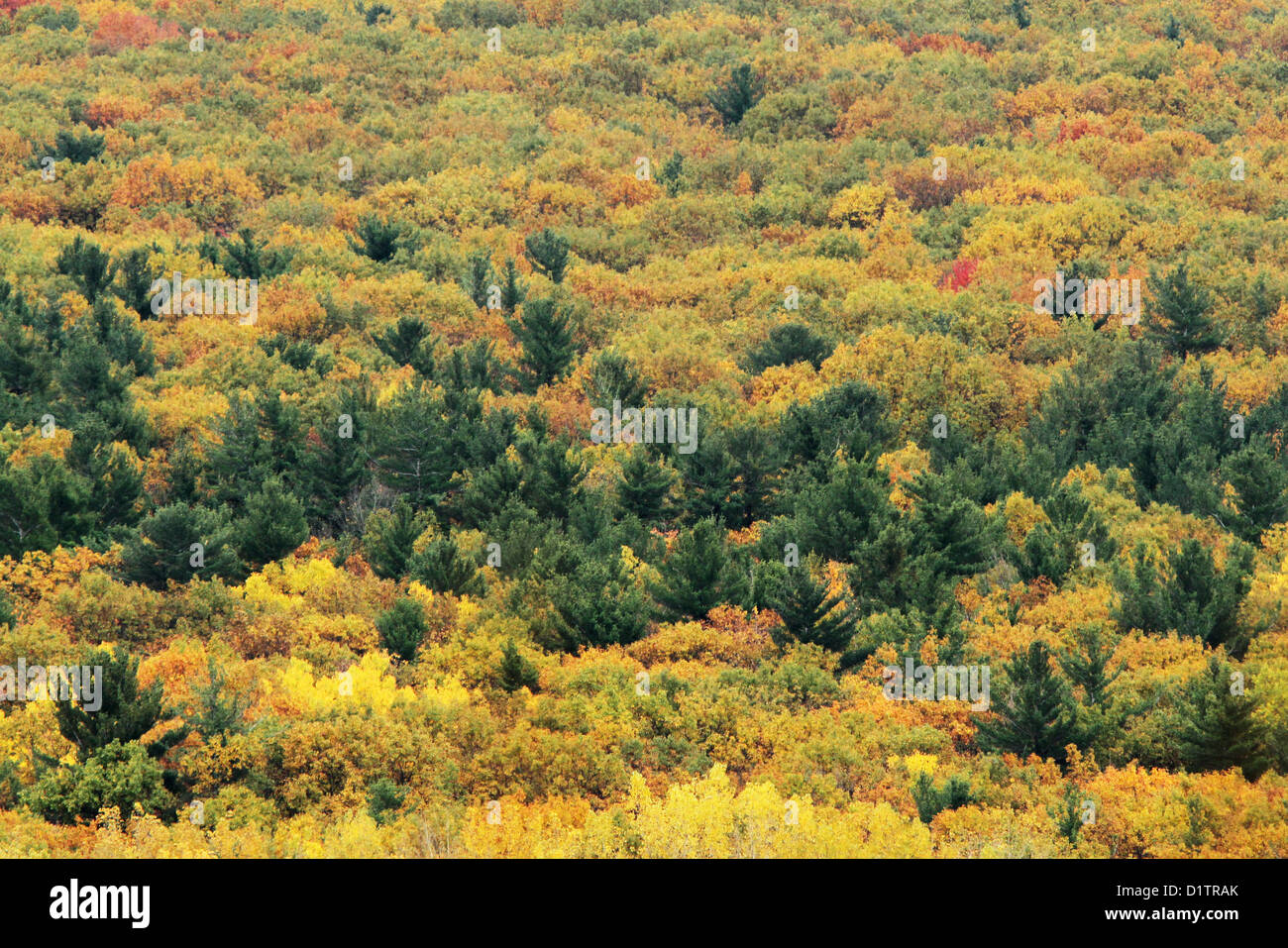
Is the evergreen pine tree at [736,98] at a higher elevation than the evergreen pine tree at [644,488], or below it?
higher

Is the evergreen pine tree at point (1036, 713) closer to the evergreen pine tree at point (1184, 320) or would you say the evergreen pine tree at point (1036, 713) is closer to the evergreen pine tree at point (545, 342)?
the evergreen pine tree at point (545, 342)

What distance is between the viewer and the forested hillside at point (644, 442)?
67.4 feet

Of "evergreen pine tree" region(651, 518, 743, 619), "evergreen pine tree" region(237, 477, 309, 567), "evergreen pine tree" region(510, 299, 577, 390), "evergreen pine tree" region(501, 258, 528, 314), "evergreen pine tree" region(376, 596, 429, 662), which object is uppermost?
"evergreen pine tree" region(501, 258, 528, 314)

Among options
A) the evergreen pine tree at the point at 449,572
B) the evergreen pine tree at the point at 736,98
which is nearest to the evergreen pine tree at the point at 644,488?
the evergreen pine tree at the point at 449,572

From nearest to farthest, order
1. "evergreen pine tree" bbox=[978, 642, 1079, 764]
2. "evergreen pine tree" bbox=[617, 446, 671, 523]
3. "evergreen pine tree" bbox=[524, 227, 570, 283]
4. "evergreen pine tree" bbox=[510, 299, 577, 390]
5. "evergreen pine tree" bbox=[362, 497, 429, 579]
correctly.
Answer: "evergreen pine tree" bbox=[978, 642, 1079, 764] < "evergreen pine tree" bbox=[362, 497, 429, 579] < "evergreen pine tree" bbox=[617, 446, 671, 523] < "evergreen pine tree" bbox=[510, 299, 577, 390] < "evergreen pine tree" bbox=[524, 227, 570, 283]

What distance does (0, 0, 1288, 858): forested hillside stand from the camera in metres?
Answer: 20.5

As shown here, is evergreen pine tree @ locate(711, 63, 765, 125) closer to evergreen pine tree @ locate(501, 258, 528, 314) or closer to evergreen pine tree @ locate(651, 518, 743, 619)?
evergreen pine tree @ locate(501, 258, 528, 314)

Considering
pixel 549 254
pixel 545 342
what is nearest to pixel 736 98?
pixel 549 254

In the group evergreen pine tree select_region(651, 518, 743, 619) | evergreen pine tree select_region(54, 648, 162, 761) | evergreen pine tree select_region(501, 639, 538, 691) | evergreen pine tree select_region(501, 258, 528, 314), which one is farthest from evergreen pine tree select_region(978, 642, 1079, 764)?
evergreen pine tree select_region(501, 258, 528, 314)

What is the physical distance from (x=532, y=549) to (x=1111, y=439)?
16.4m

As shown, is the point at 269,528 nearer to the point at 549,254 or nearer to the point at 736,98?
the point at 549,254

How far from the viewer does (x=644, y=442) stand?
1411 inches

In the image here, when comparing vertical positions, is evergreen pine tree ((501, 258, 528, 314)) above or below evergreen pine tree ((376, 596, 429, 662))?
above

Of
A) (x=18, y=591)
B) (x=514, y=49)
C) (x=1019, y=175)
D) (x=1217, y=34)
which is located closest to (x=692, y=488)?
(x=18, y=591)
